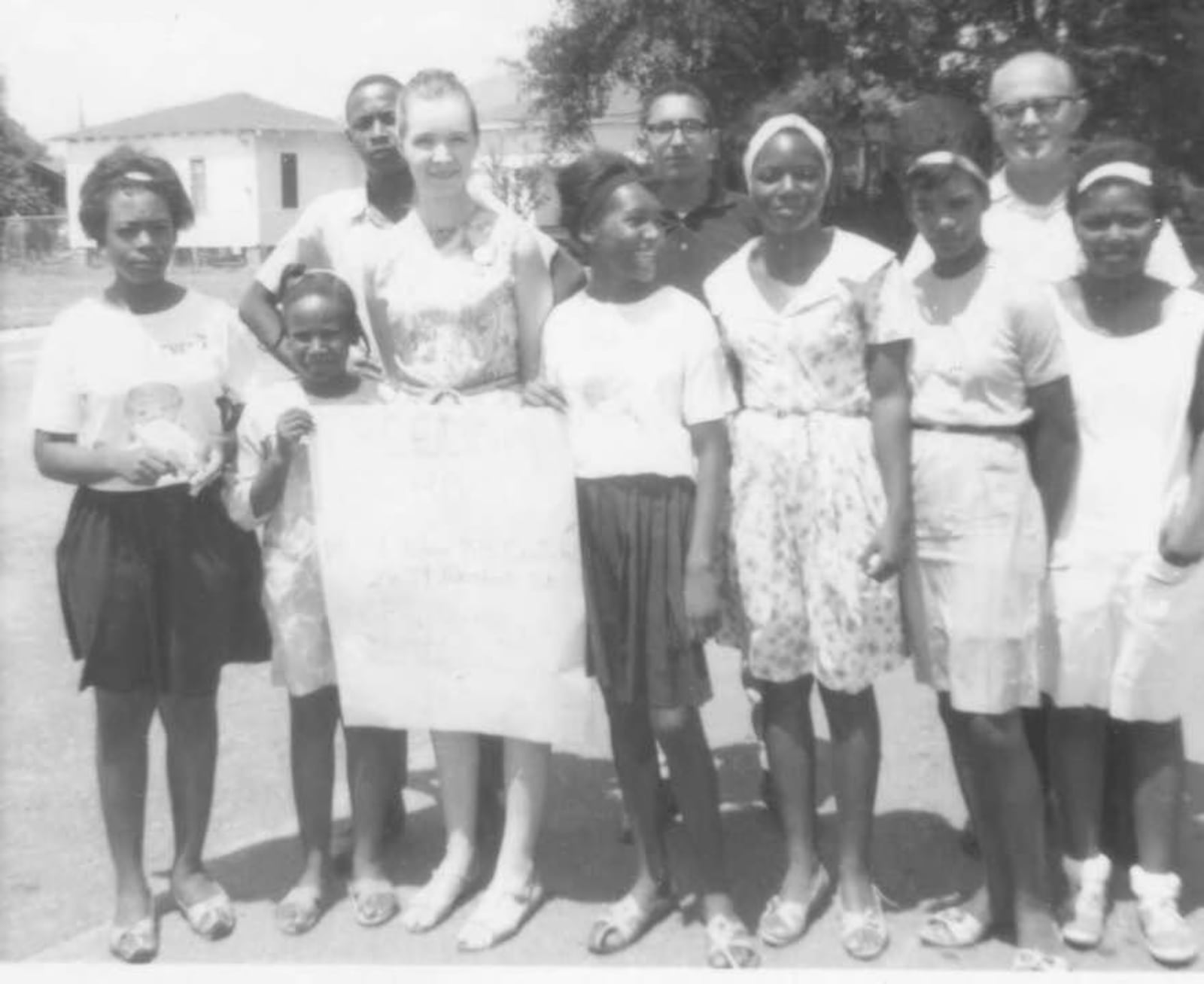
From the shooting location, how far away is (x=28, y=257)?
94.6 ft

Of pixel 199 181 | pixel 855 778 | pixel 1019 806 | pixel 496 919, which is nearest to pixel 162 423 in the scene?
pixel 496 919

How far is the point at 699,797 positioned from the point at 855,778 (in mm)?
372

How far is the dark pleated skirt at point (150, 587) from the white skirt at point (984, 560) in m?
1.72

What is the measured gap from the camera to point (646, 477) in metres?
3.44

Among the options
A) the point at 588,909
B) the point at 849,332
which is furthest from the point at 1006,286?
the point at 588,909

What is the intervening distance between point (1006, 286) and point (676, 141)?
1.10 m

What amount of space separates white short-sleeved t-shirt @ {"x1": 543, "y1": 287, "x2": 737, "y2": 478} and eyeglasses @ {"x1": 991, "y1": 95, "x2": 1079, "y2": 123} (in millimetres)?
1111

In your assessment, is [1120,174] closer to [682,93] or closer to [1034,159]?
[1034,159]

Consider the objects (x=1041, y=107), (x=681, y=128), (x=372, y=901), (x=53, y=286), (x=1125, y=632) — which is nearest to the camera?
(x=1125, y=632)

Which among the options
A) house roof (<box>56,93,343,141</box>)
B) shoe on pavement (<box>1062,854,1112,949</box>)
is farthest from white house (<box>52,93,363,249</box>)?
shoe on pavement (<box>1062,854,1112,949</box>)

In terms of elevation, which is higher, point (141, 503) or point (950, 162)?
point (950, 162)

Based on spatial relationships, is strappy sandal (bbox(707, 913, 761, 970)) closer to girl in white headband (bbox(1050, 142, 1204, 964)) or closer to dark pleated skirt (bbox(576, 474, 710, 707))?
dark pleated skirt (bbox(576, 474, 710, 707))

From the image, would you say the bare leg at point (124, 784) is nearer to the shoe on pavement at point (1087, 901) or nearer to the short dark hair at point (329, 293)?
the short dark hair at point (329, 293)

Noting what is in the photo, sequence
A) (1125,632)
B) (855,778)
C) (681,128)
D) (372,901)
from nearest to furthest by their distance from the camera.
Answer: (1125,632), (855,778), (372,901), (681,128)
